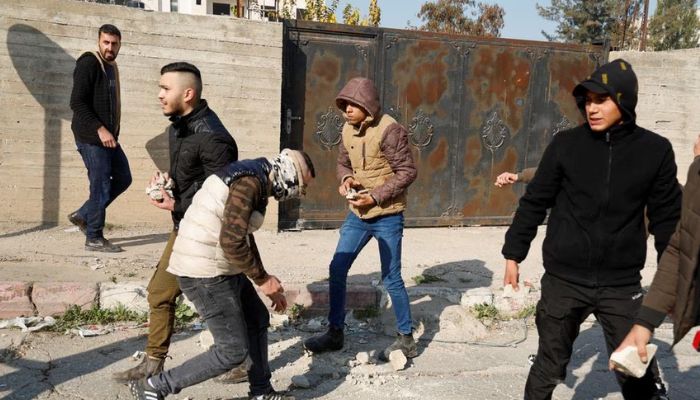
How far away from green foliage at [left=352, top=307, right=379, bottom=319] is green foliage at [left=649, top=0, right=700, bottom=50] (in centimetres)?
3391

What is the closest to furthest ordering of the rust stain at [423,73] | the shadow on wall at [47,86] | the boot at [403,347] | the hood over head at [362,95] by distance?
the hood over head at [362,95] < the boot at [403,347] < the shadow on wall at [47,86] < the rust stain at [423,73]

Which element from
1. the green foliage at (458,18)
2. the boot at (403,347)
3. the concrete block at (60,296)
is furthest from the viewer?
the green foliage at (458,18)

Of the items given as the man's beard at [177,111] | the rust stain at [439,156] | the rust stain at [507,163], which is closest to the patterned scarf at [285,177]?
the man's beard at [177,111]

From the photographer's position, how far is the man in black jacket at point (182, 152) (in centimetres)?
347

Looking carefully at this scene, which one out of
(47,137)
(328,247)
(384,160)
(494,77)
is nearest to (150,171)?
(47,137)

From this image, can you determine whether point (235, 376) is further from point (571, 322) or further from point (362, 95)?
point (571, 322)

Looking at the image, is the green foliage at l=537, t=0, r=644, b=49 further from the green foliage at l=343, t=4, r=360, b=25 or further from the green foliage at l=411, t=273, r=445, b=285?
the green foliage at l=411, t=273, r=445, b=285

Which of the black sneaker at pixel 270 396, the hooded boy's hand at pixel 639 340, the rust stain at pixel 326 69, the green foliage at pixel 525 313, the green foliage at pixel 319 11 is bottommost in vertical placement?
the green foliage at pixel 525 313

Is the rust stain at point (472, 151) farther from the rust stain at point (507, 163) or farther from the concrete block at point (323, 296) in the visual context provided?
the concrete block at point (323, 296)

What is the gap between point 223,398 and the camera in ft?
12.2

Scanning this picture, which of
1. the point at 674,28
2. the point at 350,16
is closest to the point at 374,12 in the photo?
the point at 350,16

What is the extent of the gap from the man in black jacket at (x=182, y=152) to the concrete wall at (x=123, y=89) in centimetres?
352

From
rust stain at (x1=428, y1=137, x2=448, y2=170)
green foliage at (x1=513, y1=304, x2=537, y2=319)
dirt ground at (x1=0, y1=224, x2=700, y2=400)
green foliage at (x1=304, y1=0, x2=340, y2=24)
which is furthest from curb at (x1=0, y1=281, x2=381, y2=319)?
green foliage at (x1=304, y1=0, x2=340, y2=24)

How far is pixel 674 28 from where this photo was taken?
34625 millimetres
